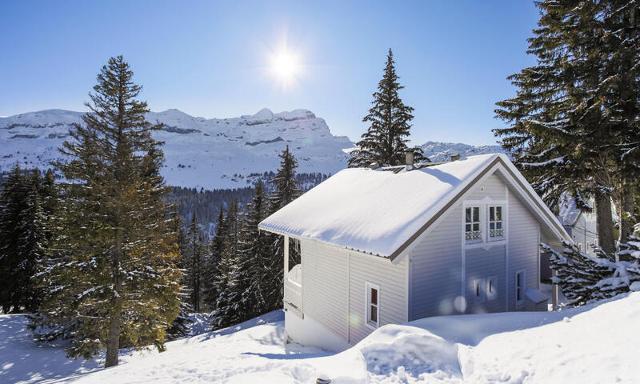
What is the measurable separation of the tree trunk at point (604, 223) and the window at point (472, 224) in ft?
28.5

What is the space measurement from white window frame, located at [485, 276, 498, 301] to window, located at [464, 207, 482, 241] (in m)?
1.62

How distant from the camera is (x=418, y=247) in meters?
10.3

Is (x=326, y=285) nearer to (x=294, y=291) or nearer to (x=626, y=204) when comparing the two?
(x=294, y=291)

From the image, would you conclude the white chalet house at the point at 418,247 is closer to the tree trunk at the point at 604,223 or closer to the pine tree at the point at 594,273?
the pine tree at the point at 594,273

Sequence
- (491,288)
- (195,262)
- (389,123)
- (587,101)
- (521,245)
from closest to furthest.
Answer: (491,288) → (521,245) → (587,101) → (389,123) → (195,262)

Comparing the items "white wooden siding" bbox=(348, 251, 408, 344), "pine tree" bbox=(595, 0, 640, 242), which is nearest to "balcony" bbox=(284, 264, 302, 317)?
"white wooden siding" bbox=(348, 251, 408, 344)

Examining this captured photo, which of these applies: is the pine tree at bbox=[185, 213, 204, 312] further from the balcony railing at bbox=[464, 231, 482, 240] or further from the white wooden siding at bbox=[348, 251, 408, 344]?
the balcony railing at bbox=[464, 231, 482, 240]

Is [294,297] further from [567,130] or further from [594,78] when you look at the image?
[594,78]

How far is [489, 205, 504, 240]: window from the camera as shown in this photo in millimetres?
12344

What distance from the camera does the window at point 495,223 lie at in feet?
40.5

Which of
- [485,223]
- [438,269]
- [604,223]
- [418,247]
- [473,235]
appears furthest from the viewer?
[604,223]

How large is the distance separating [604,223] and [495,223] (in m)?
8.13

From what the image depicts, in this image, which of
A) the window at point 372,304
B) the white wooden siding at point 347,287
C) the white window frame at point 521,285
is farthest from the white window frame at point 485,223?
the window at point 372,304

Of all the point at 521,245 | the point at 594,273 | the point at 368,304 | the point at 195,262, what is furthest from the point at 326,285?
the point at 195,262
